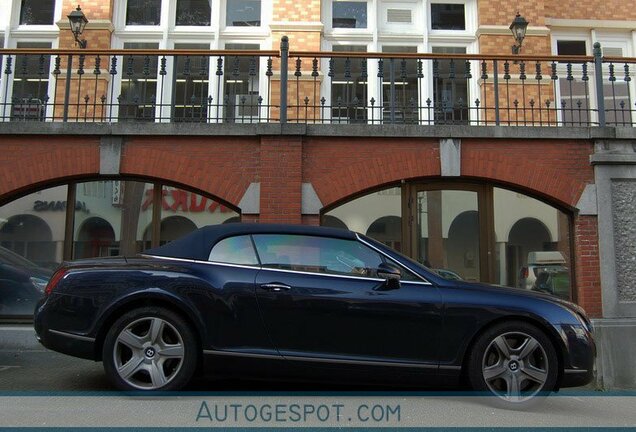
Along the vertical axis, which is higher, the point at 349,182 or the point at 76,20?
the point at 76,20

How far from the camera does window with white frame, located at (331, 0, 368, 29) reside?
39.4 ft

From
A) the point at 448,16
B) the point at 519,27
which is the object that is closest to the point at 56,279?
the point at 519,27

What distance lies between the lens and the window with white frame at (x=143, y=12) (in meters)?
11.9

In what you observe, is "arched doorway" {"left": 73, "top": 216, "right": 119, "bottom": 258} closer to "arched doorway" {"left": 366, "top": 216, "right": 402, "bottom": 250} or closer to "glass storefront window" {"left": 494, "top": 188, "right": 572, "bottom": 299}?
"arched doorway" {"left": 366, "top": 216, "right": 402, "bottom": 250}

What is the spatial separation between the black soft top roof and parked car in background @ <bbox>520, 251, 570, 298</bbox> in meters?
4.25

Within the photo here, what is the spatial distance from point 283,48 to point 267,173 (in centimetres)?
188

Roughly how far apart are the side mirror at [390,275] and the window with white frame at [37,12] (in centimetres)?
1027

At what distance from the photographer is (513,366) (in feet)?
15.6

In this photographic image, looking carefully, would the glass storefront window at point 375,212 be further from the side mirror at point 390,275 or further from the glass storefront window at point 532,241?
the side mirror at point 390,275

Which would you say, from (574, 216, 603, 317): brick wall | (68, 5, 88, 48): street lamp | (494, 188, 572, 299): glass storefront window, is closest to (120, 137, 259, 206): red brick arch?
(494, 188, 572, 299): glass storefront window

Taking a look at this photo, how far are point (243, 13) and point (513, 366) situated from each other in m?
9.68

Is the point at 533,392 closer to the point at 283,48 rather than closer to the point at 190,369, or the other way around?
the point at 190,369

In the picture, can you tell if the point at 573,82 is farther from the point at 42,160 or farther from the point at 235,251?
the point at 42,160

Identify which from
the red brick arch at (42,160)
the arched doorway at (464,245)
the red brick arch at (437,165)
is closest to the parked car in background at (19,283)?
the red brick arch at (42,160)
